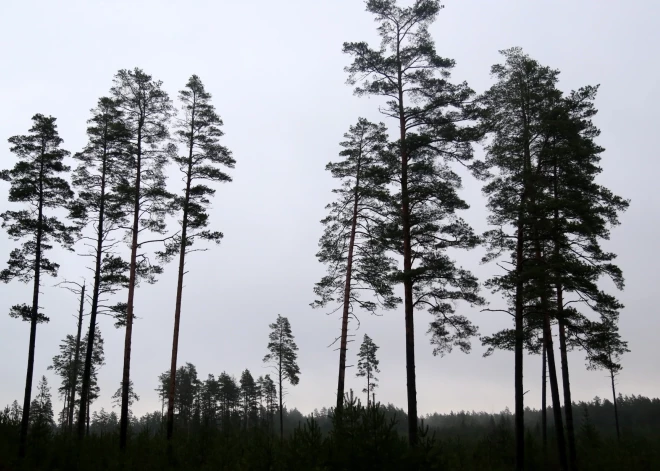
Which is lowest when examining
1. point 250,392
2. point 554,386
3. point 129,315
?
point 250,392

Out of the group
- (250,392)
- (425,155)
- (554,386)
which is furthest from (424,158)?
(250,392)

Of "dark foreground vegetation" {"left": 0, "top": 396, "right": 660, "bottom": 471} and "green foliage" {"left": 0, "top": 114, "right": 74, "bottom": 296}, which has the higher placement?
"green foliage" {"left": 0, "top": 114, "right": 74, "bottom": 296}

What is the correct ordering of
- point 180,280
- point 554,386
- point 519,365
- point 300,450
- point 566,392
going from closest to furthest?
1. point 300,450
2. point 519,365
3. point 554,386
4. point 566,392
5. point 180,280

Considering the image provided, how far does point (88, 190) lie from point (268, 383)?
4435 centimetres

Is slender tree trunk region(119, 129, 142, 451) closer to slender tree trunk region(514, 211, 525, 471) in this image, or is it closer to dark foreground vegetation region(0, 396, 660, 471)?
dark foreground vegetation region(0, 396, 660, 471)

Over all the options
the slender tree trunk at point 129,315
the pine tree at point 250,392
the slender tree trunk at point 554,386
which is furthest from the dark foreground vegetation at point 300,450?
the pine tree at point 250,392

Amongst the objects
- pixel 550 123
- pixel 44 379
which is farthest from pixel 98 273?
pixel 44 379

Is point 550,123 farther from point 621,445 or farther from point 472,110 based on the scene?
point 621,445

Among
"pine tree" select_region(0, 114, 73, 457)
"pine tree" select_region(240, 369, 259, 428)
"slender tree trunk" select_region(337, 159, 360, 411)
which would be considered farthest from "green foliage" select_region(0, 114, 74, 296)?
"pine tree" select_region(240, 369, 259, 428)

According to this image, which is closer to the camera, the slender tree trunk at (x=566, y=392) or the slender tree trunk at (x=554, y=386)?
the slender tree trunk at (x=554, y=386)

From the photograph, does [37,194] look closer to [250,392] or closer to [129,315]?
[129,315]

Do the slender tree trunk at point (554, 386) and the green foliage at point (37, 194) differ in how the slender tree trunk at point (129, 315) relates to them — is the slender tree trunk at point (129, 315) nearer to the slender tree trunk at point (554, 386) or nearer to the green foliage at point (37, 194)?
the green foliage at point (37, 194)

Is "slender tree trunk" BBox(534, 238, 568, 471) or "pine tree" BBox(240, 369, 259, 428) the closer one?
"slender tree trunk" BBox(534, 238, 568, 471)

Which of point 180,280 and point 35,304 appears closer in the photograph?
point 35,304
